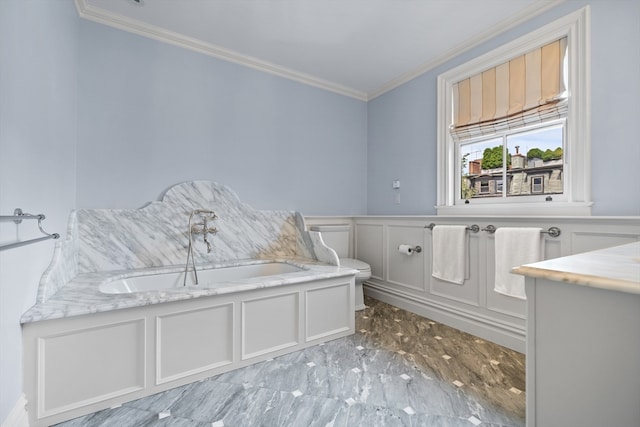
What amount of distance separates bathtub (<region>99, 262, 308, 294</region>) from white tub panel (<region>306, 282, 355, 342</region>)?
1.02 feet

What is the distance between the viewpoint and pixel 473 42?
100 inches

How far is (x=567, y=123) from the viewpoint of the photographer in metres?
2.04

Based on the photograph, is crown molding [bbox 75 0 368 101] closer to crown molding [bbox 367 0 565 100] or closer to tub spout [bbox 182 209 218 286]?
crown molding [bbox 367 0 565 100]

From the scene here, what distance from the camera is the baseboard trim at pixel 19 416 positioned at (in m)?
1.16

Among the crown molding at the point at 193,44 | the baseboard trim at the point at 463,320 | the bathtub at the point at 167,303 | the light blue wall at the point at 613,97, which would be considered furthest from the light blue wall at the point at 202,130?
the light blue wall at the point at 613,97

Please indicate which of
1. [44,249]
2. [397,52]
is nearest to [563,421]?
[44,249]

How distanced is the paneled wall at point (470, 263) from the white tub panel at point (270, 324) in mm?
1338

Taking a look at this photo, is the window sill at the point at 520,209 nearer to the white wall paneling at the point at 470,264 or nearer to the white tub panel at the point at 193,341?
Result: the white wall paneling at the point at 470,264

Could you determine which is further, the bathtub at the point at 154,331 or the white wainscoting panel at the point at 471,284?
the white wainscoting panel at the point at 471,284

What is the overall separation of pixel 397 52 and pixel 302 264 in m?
2.17

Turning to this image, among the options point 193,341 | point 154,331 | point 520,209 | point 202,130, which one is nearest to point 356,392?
point 193,341

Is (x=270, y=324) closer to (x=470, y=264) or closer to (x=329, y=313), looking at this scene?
(x=329, y=313)

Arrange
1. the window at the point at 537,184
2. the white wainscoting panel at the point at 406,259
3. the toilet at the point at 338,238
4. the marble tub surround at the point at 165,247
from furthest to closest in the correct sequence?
1. the toilet at the point at 338,238
2. the white wainscoting panel at the point at 406,259
3. the window at the point at 537,184
4. the marble tub surround at the point at 165,247

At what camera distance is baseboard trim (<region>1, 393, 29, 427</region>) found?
1160mm
